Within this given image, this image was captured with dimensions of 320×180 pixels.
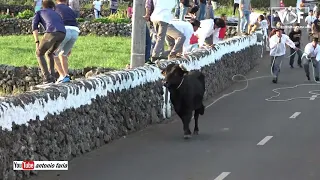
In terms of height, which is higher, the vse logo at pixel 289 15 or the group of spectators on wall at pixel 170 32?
the group of spectators on wall at pixel 170 32

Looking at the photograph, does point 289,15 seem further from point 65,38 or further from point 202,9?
point 65,38

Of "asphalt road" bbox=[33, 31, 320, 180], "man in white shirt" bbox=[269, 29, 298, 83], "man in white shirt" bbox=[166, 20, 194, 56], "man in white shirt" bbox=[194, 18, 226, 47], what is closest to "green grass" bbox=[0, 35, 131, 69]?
"man in white shirt" bbox=[194, 18, 226, 47]

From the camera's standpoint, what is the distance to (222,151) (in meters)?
14.2

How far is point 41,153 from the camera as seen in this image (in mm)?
12148

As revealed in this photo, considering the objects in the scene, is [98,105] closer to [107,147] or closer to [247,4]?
[107,147]

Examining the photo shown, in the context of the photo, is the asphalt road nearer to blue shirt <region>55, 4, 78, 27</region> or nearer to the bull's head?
the bull's head

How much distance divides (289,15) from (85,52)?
21.5m

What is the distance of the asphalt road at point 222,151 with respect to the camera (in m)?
12.2

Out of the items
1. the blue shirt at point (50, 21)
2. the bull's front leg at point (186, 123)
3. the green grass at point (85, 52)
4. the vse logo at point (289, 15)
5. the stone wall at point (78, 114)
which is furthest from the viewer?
the vse logo at point (289, 15)

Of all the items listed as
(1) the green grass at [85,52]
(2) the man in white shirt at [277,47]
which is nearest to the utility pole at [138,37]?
(1) the green grass at [85,52]

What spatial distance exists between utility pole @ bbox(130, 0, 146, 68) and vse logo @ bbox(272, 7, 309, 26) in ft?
93.0

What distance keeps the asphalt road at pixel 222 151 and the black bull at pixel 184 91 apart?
0.45 m

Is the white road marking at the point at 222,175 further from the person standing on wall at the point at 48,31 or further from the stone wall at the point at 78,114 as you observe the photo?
the person standing on wall at the point at 48,31

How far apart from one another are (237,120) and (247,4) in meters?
18.4
